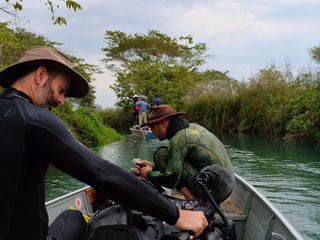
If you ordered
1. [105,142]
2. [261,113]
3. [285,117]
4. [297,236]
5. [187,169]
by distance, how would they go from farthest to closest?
[261,113]
[285,117]
[105,142]
[187,169]
[297,236]

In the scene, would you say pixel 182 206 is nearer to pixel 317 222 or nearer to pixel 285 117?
pixel 317 222

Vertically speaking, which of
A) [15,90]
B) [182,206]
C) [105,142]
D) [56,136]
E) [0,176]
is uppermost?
[15,90]

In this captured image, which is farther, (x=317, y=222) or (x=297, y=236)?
(x=317, y=222)

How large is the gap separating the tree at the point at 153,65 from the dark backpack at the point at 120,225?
3431 cm

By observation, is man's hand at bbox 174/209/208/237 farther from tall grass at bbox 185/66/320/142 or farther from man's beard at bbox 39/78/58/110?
tall grass at bbox 185/66/320/142

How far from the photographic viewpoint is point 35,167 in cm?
165

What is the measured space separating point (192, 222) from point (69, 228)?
62 centimetres

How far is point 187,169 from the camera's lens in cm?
434

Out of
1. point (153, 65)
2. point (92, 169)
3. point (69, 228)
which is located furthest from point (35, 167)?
point (153, 65)

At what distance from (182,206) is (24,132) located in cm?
88

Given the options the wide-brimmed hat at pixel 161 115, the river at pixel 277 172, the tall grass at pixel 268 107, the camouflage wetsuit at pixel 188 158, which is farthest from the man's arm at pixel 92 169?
the tall grass at pixel 268 107

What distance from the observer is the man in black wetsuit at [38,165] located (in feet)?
5.28

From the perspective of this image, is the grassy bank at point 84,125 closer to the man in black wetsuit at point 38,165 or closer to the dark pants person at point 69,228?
the dark pants person at point 69,228

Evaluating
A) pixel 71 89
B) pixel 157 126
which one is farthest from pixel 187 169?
pixel 71 89
